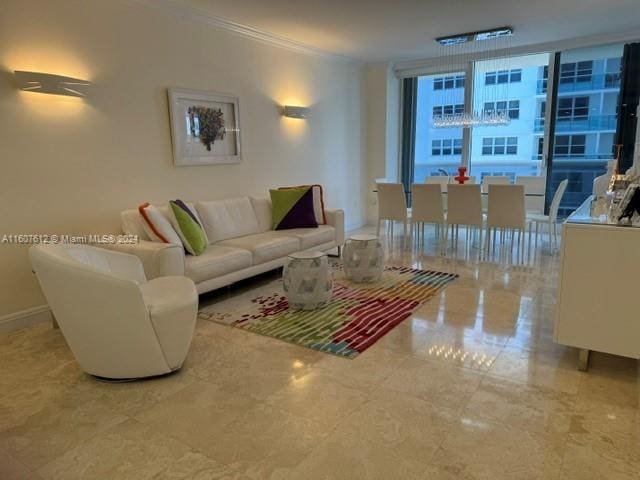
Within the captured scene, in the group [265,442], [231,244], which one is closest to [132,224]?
[231,244]

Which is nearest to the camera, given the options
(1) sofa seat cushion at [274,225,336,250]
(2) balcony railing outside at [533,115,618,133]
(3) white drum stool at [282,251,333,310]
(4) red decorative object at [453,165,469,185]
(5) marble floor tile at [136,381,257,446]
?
(5) marble floor tile at [136,381,257,446]

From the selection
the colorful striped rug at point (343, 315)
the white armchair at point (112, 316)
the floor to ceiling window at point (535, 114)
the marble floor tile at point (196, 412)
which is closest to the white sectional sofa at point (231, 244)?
the colorful striped rug at point (343, 315)

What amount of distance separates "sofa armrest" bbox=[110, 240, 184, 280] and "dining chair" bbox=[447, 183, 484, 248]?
3.20m

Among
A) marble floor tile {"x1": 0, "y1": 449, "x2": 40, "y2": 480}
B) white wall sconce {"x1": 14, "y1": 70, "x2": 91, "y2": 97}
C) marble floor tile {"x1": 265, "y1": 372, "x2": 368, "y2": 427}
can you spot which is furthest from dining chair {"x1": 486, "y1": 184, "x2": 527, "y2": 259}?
marble floor tile {"x1": 0, "y1": 449, "x2": 40, "y2": 480}

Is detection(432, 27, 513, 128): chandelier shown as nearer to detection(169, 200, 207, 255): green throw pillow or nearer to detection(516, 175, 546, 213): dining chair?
detection(516, 175, 546, 213): dining chair

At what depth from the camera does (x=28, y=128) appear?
3.19 m

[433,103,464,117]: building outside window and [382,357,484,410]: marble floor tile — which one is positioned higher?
[433,103,464,117]: building outside window

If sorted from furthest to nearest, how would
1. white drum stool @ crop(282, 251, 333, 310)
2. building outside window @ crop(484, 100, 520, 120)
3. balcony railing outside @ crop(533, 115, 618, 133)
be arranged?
building outside window @ crop(484, 100, 520, 120)
balcony railing outside @ crop(533, 115, 618, 133)
white drum stool @ crop(282, 251, 333, 310)

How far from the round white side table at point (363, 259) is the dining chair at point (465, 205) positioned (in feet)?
4.76

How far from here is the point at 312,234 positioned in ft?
15.5

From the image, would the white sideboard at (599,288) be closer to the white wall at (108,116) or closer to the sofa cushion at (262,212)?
the sofa cushion at (262,212)

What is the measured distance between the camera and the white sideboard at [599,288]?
230cm

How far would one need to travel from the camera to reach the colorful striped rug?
2975 mm

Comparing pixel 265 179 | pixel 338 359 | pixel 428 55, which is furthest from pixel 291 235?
pixel 428 55
